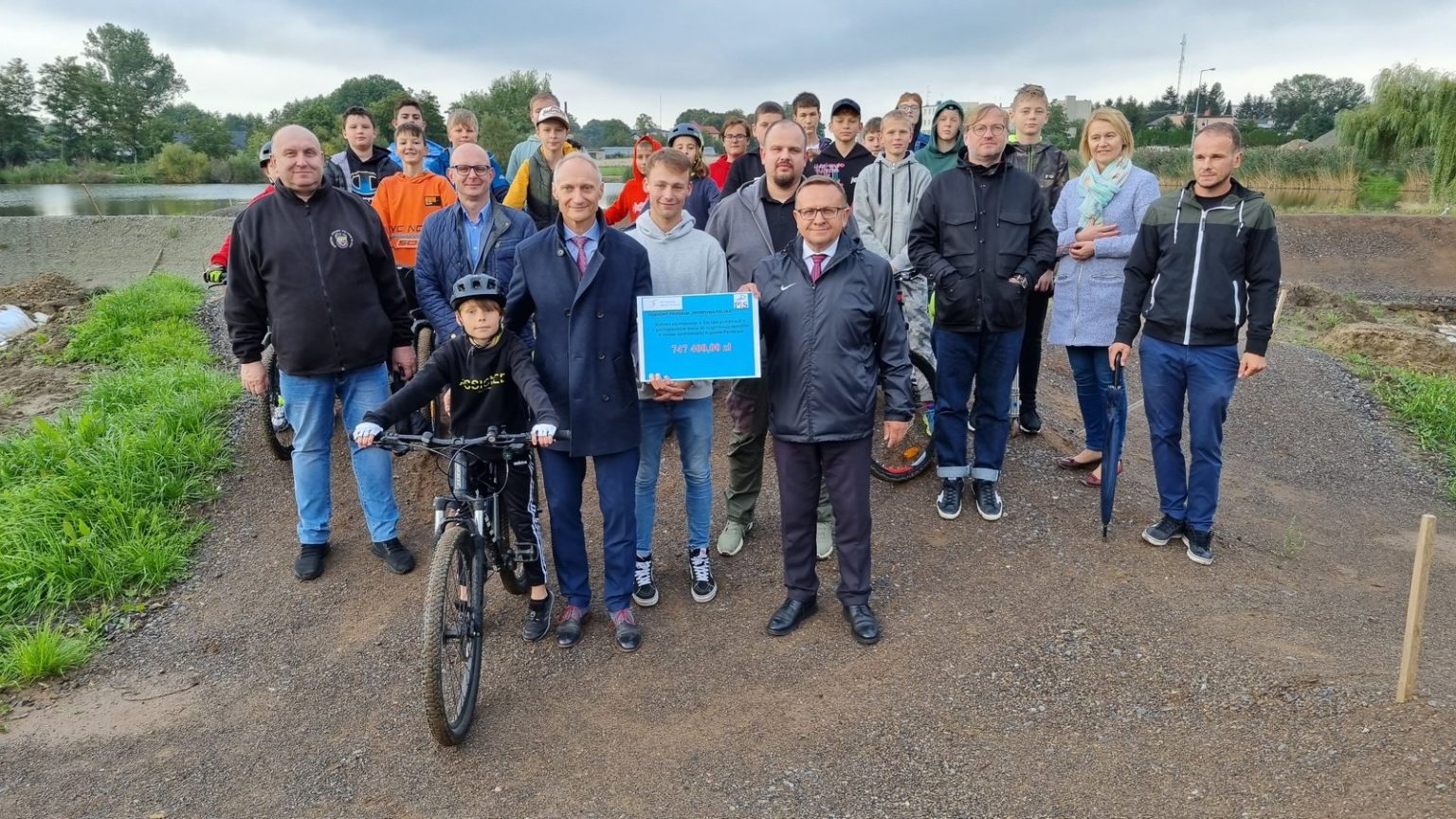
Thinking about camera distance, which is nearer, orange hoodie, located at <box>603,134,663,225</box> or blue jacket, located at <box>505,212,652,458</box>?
blue jacket, located at <box>505,212,652,458</box>

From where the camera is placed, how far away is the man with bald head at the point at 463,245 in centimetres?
496

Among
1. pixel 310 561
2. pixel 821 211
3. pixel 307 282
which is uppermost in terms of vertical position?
pixel 821 211

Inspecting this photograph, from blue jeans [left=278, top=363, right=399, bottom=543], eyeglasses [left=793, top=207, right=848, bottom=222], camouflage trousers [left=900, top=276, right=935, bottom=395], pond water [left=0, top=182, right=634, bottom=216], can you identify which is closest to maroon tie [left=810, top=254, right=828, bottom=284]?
eyeglasses [left=793, top=207, right=848, bottom=222]

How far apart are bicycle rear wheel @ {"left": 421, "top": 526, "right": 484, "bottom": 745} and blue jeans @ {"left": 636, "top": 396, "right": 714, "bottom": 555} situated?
956mm

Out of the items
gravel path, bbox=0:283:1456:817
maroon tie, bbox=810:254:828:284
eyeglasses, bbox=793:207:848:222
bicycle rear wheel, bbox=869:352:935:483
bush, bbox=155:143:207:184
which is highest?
bush, bbox=155:143:207:184

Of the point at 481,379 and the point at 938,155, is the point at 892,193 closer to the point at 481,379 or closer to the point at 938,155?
the point at 938,155

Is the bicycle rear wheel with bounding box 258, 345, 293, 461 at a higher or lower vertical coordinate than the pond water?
lower

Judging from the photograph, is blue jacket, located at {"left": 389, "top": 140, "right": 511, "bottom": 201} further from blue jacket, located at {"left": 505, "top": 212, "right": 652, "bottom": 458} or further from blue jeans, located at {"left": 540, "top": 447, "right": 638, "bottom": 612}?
blue jeans, located at {"left": 540, "top": 447, "right": 638, "bottom": 612}

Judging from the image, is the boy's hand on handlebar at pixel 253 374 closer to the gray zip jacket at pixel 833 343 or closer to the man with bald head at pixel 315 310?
the man with bald head at pixel 315 310

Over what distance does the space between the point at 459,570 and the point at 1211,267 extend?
3973mm

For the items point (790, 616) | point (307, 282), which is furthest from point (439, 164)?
point (790, 616)

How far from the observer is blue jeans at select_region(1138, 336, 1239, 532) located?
454 cm

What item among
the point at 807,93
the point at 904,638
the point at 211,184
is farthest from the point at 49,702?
the point at 211,184

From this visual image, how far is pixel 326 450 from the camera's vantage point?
4.86 m
